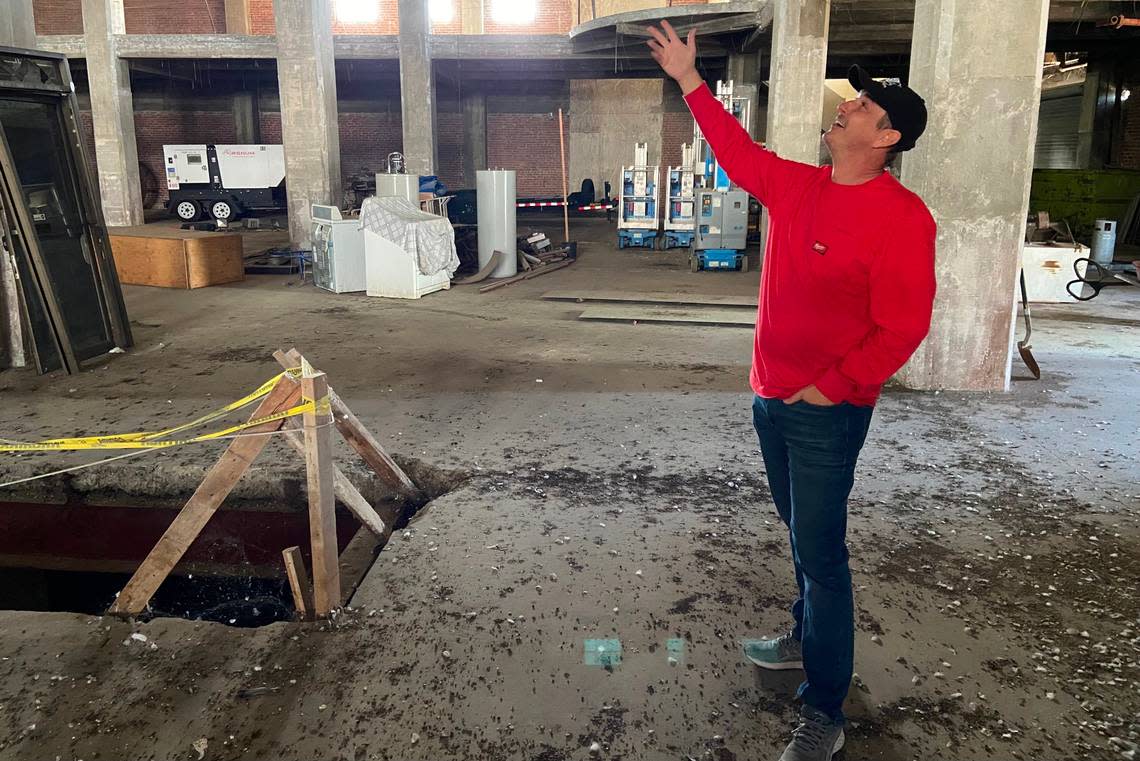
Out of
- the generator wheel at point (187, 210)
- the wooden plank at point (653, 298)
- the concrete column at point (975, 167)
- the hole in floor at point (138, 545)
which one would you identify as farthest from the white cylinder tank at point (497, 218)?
the generator wheel at point (187, 210)

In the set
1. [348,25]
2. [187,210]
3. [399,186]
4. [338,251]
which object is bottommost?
[338,251]

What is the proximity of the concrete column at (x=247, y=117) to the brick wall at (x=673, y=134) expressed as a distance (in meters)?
12.8

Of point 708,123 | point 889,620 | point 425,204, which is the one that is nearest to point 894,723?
Result: point 889,620

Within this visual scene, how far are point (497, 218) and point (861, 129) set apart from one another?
33.9 feet

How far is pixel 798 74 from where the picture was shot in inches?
481

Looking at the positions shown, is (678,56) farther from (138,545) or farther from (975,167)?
(975,167)

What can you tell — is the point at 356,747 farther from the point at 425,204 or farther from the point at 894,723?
the point at 425,204

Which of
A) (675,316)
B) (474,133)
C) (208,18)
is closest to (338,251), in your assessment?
(675,316)

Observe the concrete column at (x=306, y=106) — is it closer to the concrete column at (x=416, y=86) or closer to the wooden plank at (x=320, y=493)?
the concrete column at (x=416, y=86)

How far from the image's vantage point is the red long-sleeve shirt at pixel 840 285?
→ 2078 mm

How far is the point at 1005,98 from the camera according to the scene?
573 centimetres

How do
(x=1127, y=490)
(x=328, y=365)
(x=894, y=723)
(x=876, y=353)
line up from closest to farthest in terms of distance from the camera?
(x=876, y=353), (x=894, y=723), (x=1127, y=490), (x=328, y=365)

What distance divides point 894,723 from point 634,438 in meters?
2.73

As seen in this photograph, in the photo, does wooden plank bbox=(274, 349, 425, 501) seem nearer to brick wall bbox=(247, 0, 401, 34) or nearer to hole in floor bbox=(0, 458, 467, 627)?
hole in floor bbox=(0, 458, 467, 627)
